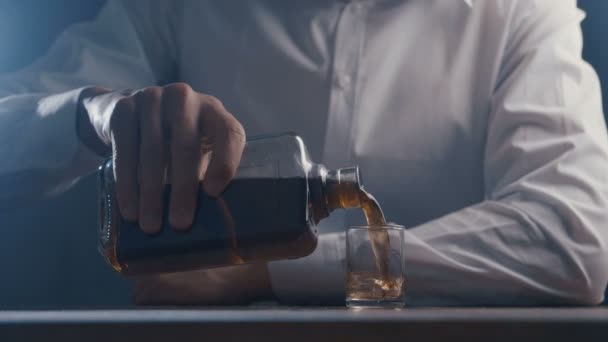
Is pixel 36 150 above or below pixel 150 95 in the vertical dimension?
below

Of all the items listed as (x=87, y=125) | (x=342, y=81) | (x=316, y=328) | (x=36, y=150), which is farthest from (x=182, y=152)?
(x=342, y=81)

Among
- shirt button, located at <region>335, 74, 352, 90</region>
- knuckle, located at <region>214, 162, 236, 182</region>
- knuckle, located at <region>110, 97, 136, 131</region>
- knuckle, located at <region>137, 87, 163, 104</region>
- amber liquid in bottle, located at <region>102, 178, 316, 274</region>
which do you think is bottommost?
amber liquid in bottle, located at <region>102, 178, 316, 274</region>

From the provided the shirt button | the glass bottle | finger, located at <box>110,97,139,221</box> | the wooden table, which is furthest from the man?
the wooden table

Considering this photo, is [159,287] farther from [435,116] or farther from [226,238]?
[435,116]

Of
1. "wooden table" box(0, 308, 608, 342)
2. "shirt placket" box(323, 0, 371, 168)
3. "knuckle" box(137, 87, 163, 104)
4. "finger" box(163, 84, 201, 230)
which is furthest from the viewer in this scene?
"shirt placket" box(323, 0, 371, 168)

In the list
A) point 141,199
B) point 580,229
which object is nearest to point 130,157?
point 141,199

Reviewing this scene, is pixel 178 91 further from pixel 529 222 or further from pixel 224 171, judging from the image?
pixel 529 222

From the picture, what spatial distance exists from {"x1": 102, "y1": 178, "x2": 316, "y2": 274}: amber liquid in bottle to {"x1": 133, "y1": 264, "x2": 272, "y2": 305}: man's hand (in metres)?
0.33

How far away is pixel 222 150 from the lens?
24.7 inches

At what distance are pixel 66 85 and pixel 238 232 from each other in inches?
32.6

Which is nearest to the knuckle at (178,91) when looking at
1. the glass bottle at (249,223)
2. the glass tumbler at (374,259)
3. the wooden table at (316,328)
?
the glass bottle at (249,223)

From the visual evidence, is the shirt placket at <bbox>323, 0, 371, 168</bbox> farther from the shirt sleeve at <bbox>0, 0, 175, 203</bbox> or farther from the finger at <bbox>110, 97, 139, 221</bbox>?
the finger at <bbox>110, 97, 139, 221</bbox>

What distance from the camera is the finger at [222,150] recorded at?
0.62m

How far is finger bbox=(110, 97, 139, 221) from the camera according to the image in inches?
25.0
